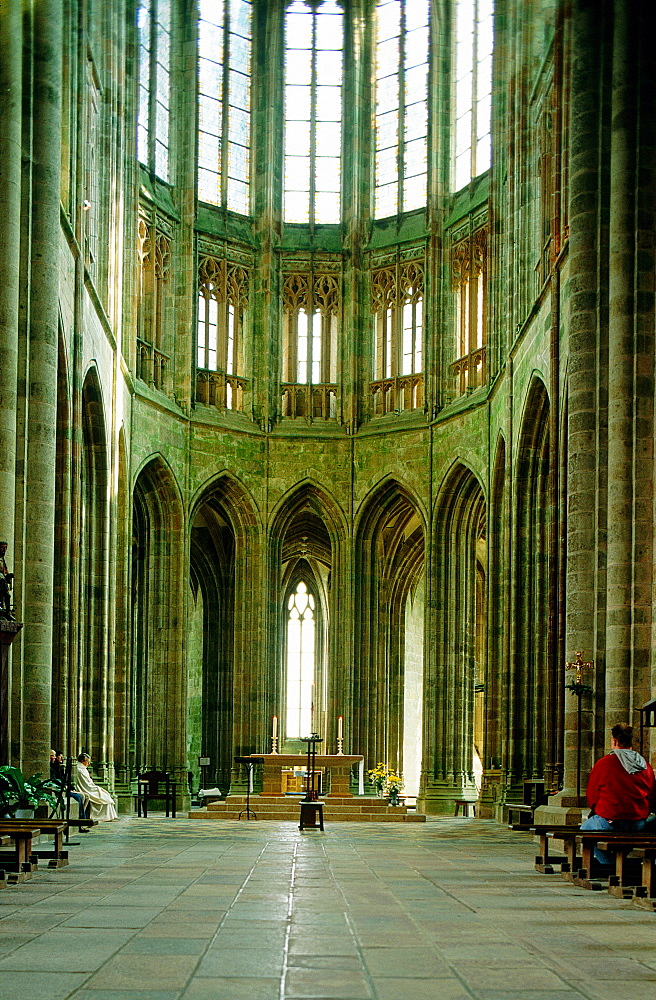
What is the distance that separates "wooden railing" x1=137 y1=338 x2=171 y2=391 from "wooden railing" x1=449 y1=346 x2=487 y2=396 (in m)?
6.78

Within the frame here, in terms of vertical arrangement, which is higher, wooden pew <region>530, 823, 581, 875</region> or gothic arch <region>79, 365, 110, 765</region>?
gothic arch <region>79, 365, 110, 765</region>

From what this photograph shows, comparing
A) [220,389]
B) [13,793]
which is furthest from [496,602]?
[13,793]

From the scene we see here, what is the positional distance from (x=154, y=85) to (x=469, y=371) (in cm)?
997

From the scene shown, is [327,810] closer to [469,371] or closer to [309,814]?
[309,814]

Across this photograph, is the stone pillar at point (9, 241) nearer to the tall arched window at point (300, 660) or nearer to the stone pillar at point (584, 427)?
the stone pillar at point (584, 427)

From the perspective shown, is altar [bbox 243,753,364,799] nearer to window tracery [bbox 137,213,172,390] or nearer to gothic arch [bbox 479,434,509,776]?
gothic arch [bbox 479,434,509,776]

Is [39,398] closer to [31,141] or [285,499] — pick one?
[31,141]

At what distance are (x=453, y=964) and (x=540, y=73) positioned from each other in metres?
21.8

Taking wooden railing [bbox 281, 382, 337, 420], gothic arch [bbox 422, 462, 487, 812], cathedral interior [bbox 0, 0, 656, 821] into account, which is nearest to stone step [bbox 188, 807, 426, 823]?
cathedral interior [bbox 0, 0, 656, 821]

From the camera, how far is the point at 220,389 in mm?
34188

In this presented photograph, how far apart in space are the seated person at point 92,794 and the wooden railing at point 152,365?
394 inches

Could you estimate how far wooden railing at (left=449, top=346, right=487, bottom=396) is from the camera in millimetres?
31672

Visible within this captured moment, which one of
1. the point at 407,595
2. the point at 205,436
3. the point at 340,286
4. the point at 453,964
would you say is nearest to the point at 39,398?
the point at 453,964

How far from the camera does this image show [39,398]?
18.4 m
